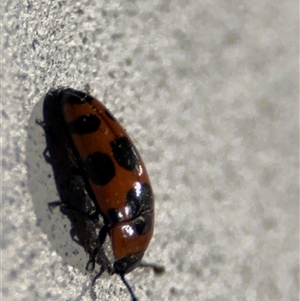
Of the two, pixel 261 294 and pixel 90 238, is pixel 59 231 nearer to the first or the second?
pixel 90 238

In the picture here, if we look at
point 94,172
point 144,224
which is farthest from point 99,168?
point 144,224

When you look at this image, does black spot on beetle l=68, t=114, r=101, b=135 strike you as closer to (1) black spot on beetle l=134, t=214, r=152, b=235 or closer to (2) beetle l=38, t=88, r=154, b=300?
(2) beetle l=38, t=88, r=154, b=300

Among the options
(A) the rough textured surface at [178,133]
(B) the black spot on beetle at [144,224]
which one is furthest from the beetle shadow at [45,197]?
(B) the black spot on beetle at [144,224]

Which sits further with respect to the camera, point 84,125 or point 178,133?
point 178,133

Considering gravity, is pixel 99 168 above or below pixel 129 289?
above

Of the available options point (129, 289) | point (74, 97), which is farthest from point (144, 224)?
point (74, 97)

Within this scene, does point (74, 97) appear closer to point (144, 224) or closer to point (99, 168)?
point (99, 168)

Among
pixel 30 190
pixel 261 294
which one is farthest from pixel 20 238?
pixel 261 294
